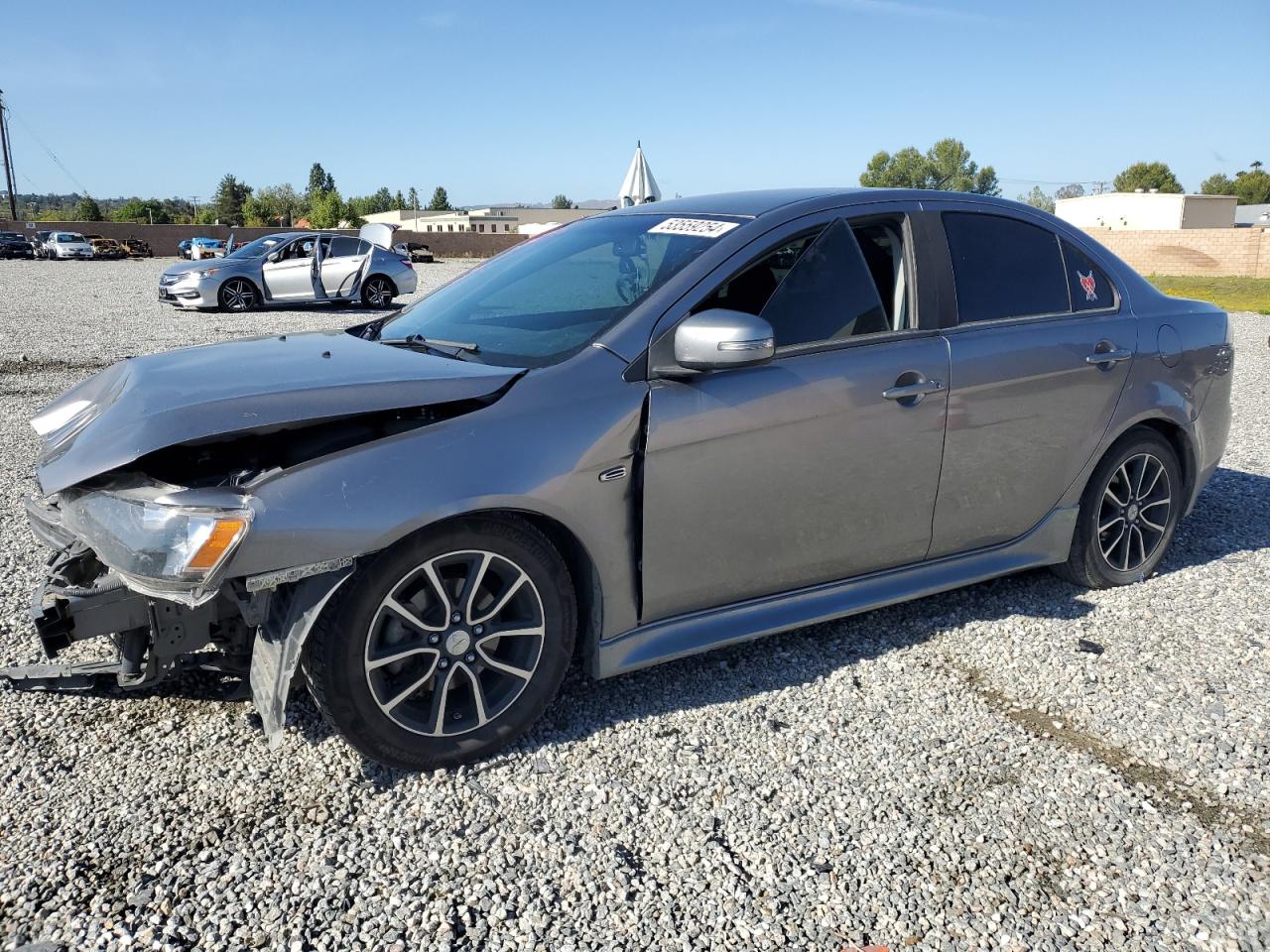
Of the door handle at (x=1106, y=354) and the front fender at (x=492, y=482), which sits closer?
the front fender at (x=492, y=482)

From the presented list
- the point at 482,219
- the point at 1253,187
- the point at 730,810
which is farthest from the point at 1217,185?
the point at 730,810

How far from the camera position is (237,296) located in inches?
709

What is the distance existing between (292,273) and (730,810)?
17.3 m

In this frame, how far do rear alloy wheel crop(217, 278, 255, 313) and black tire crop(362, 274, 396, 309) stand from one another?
1.99m

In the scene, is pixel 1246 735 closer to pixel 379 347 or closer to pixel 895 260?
pixel 895 260

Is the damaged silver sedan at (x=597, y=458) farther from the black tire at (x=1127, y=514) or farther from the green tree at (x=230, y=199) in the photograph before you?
the green tree at (x=230, y=199)

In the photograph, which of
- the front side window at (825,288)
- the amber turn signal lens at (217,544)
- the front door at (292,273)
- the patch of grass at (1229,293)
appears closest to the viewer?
the amber turn signal lens at (217,544)

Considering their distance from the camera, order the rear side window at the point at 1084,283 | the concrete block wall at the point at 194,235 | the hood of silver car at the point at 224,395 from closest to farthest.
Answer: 1. the hood of silver car at the point at 224,395
2. the rear side window at the point at 1084,283
3. the concrete block wall at the point at 194,235

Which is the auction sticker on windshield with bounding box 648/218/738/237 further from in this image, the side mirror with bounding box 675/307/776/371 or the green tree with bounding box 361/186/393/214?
the green tree with bounding box 361/186/393/214

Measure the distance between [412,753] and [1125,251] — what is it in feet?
187

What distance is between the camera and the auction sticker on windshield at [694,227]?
3.57 m

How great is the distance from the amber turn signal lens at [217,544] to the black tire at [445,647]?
335 mm

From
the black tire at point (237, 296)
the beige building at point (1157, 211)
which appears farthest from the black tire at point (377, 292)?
the beige building at point (1157, 211)

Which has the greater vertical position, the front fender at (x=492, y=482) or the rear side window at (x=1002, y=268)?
the rear side window at (x=1002, y=268)
